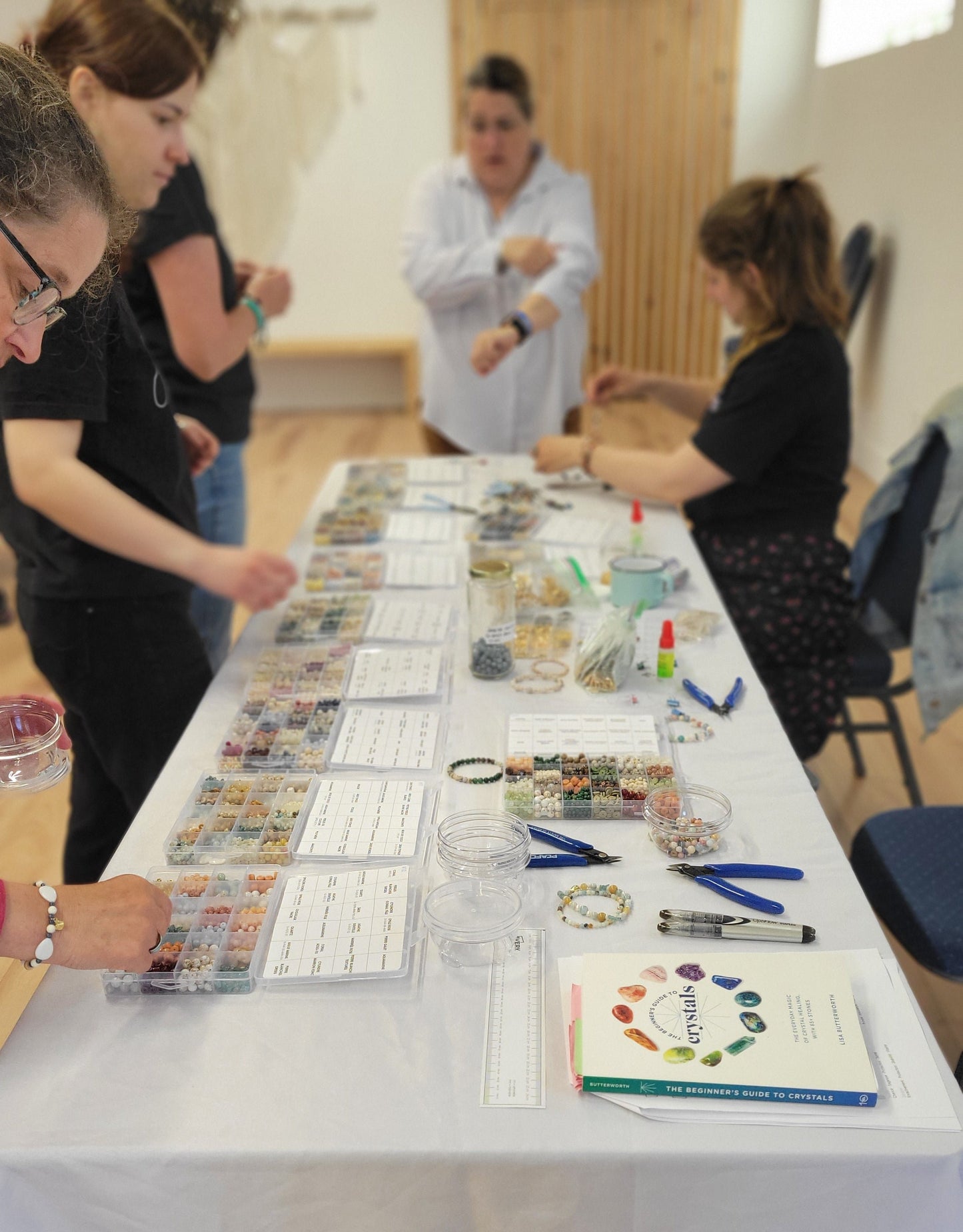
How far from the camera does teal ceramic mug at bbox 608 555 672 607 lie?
65.1 inches

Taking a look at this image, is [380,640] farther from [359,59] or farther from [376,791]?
[359,59]

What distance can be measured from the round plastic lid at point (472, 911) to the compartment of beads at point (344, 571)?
875mm

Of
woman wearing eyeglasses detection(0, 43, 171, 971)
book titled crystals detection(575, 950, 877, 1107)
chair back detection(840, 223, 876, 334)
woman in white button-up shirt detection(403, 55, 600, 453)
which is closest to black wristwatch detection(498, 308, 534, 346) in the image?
woman in white button-up shirt detection(403, 55, 600, 453)

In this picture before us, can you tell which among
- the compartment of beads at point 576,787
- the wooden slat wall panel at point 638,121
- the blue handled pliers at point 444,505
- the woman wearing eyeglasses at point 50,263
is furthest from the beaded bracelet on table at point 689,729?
the wooden slat wall panel at point 638,121

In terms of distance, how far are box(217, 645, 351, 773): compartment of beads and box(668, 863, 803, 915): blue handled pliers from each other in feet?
1.52

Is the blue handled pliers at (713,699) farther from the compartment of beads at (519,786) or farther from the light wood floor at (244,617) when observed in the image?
the light wood floor at (244,617)

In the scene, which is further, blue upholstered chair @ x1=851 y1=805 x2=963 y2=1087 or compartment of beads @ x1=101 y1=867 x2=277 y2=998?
blue upholstered chair @ x1=851 y1=805 x2=963 y2=1087

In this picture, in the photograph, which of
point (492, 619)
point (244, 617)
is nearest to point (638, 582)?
point (492, 619)

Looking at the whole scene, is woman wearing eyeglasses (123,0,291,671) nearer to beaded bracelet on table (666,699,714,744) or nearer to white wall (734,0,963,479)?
beaded bracelet on table (666,699,714,744)

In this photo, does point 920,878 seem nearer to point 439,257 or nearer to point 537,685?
point 537,685

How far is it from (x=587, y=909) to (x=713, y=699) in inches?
18.8

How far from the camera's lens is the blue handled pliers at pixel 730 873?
991 mm

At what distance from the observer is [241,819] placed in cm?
112

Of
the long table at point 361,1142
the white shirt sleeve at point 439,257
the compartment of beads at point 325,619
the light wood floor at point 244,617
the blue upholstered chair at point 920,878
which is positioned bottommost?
the light wood floor at point 244,617
